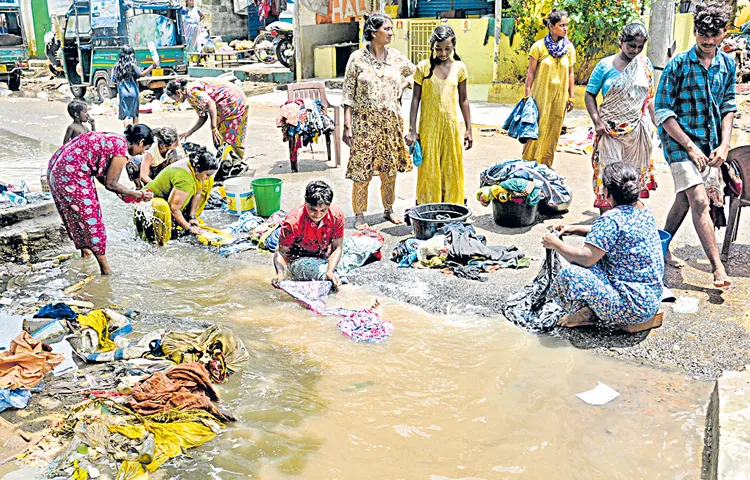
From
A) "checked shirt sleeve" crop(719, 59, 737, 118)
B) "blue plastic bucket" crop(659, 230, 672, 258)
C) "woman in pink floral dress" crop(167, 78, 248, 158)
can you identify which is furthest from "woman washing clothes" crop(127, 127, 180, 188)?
"checked shirt sleeve" crop(719, 59, 737, 118)

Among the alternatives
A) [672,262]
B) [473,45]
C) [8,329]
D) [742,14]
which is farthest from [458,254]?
[742,14]

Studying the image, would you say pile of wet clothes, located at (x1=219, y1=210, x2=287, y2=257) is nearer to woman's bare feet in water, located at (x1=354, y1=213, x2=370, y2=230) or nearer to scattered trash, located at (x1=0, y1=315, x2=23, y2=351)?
woman's bare feet in water, located at (x1=354, y1=213, x2=370, y2=230)

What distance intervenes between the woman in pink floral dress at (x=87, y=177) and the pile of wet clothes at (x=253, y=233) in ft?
3.50

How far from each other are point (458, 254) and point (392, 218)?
4.69ft

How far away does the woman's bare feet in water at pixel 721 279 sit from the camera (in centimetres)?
536

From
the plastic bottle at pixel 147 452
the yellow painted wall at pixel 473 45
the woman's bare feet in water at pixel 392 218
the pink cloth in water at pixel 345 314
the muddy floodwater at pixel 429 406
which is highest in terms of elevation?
the yellow painted wall at pixel 473 45

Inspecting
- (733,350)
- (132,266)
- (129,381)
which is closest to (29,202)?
(132,266)

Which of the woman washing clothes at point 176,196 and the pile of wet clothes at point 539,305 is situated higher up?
the woman washing clothes at point 176,196

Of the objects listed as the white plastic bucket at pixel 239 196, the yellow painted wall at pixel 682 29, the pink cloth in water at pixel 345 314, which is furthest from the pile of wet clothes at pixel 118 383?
the yellow painted wall at pixel 682 29

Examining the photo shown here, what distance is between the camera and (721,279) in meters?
5.39

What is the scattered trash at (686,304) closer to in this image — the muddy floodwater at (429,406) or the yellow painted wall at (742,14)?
the muddy floodwater at (429,406)

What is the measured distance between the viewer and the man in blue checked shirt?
5.45m

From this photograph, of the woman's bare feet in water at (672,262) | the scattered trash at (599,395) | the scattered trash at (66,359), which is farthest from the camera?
the woman's bare feet in water at (672,262)

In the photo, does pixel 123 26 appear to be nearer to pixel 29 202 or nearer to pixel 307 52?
pixel 307 52
